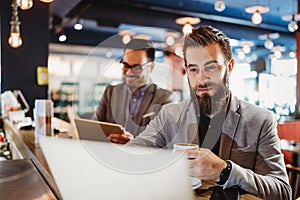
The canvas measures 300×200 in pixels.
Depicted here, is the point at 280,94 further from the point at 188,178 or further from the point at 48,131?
the point at 48,131

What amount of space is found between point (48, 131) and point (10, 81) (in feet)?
8.90

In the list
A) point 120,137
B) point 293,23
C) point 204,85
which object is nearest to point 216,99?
point 204,85

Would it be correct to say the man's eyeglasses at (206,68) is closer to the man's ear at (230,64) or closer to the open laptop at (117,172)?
the man's ear at (230,64)

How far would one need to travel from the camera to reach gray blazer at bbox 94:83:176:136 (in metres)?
1.24

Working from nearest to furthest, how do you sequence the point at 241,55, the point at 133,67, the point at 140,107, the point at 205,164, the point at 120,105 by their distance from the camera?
the point at 205,164, the point at 241,55, the point at 133,67, the point at 140,107, the point at 120,105

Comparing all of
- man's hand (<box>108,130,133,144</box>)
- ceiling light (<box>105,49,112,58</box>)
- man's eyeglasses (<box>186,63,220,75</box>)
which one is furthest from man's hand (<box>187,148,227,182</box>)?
ceiling light (<box>105,49,112,58</box>)

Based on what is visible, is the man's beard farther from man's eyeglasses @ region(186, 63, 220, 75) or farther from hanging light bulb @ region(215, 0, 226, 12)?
hanging light bulb @ region(215, 0, 226, 12)

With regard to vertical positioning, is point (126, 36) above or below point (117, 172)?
above

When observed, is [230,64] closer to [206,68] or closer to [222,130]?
[206,68]

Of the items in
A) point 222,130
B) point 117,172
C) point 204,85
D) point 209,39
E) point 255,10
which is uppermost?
point 255,10

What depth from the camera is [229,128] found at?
3.04ft

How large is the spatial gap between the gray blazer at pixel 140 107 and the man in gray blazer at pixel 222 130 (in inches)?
6.2

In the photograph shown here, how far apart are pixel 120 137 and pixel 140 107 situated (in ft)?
1.17

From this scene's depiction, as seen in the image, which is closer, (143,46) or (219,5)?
(143,46)
